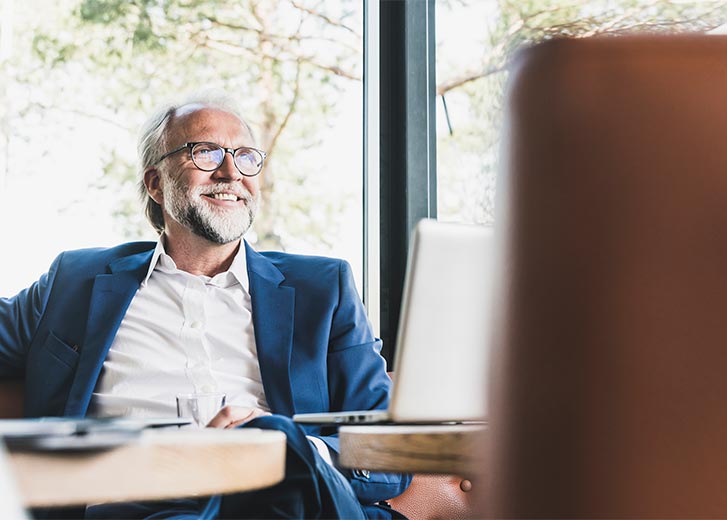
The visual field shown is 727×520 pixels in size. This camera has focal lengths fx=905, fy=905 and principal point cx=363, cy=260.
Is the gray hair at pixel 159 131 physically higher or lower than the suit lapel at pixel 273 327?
higher

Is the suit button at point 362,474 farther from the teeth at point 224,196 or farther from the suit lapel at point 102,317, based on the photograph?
the teeth at point 224,196

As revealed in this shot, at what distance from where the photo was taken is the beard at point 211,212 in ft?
7.91

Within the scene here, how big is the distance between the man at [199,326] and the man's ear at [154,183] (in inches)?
7.2

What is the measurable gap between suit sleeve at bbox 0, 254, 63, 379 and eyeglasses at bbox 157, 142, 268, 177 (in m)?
0.50

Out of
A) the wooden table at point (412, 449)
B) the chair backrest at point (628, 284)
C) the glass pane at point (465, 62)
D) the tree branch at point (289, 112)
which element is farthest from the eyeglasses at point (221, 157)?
the chair backrest at point (628, 284)

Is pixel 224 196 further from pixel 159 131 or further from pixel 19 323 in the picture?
pixel 19 323

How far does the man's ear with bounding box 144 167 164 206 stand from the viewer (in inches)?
104

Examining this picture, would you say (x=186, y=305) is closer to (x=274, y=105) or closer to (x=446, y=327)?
(x=446, y=327)

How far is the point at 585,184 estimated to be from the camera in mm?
791

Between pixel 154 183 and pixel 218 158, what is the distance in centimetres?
27

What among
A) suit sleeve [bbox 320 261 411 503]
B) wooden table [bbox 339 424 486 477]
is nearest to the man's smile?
suit sleeve [bbox 320 261 411 503]

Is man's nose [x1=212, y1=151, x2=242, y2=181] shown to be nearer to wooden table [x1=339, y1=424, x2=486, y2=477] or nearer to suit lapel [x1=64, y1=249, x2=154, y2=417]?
suit lapel [x1=64, y1=249, x2=154, y2=417]

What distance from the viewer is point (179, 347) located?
7.32 feet

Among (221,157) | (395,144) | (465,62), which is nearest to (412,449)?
(221,157)
